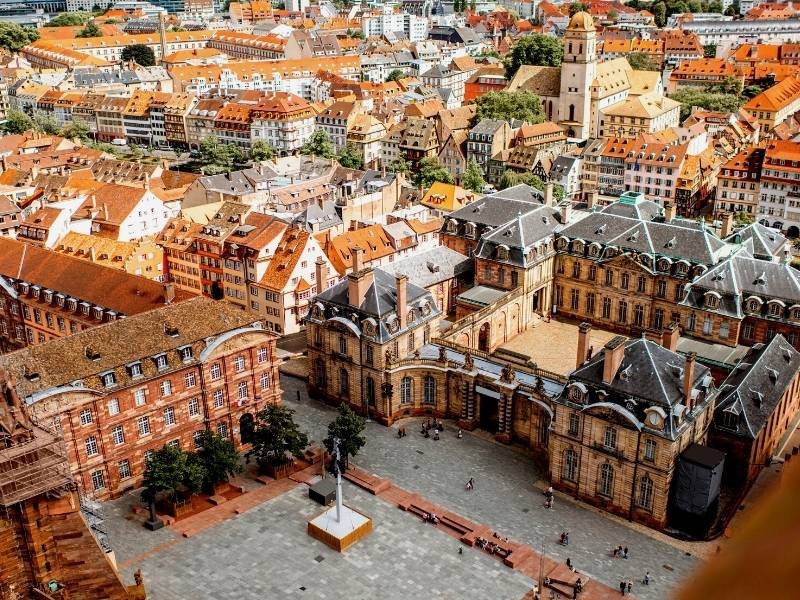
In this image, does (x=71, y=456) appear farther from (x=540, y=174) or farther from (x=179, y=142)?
(x=179, y=142)

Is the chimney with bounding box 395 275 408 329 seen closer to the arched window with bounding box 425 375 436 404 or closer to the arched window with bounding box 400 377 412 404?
the arched window with bounding box 400 377 412 404

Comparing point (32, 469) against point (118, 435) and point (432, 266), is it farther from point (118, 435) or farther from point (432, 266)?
point (432, 266)

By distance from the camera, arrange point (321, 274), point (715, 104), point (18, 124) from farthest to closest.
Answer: point (715, 104) < point (18, 124) < point (321, 274)

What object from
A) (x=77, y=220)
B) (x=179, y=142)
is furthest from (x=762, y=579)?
(x=179, y=142)

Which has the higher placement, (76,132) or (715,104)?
(715,104)

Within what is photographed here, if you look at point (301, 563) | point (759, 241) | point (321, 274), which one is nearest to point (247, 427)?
point (301, 563)

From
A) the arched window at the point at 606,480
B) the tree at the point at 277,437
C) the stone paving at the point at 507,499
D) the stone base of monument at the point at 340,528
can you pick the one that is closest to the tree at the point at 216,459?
the tree at the point at 277,437
